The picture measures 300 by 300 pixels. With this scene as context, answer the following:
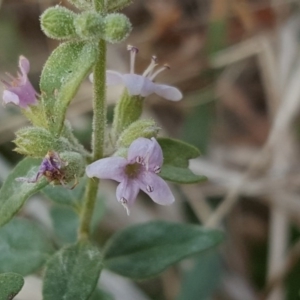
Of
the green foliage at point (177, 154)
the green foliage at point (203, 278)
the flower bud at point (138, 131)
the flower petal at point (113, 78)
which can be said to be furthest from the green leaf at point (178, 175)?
the green foliage at point (203, 278)

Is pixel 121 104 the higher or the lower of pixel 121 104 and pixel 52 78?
the lower

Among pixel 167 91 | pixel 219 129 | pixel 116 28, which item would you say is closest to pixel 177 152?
pixel 167 91

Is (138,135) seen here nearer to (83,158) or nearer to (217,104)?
(83,158)

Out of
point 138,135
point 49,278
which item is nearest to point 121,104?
point 138,135

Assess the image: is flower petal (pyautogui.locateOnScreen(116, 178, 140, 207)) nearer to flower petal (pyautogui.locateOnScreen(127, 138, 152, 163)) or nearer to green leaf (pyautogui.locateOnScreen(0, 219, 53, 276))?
flower petal (pyautogui.locateOnScreen(127, 138, 152, 163))

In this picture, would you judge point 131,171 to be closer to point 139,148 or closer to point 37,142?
point 139,148

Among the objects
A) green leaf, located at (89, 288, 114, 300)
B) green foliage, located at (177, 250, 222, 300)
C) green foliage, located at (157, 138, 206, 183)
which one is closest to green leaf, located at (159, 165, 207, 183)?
green foliage, located at (157, 138, 206, 183)
